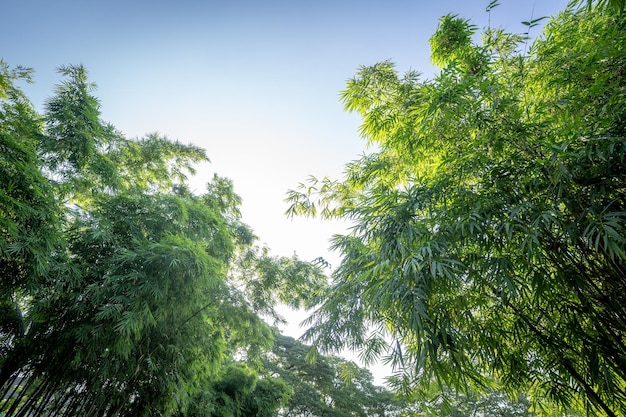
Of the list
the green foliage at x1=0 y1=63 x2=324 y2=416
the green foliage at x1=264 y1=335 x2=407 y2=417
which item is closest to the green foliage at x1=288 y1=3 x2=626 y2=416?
the green foliage at x1=0 y1=63 x2=324 y2=416

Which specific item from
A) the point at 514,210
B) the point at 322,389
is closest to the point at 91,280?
the point at 514,210

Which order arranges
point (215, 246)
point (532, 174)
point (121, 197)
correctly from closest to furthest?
point (532, 174) → point (121, 197) → point (215, 246)

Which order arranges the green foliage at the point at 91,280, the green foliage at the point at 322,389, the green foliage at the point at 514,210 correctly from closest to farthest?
the green foliage at the point at 514,210, the green foliage at the point at 91,280, the green foliage at the point at 322,389

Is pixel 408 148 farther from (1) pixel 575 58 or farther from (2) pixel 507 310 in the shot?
(2) pixel 507 310

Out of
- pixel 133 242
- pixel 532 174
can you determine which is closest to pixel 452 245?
pixel 532 174

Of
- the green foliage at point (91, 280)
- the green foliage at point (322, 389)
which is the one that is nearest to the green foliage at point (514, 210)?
the green foliage at point (91, 280)

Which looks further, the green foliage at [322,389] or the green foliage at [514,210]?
the green foliage at [322,389]

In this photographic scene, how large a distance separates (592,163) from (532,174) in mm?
264

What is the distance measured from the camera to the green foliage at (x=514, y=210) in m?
1.41

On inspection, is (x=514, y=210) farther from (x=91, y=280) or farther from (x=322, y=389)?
(x=322, y=389)

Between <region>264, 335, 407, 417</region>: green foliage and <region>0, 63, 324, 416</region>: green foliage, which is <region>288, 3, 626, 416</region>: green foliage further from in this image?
<region>264, 335, 407, 417</region>: green foliage

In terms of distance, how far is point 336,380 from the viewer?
8.23 m

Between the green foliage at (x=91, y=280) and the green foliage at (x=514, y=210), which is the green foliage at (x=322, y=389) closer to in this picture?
the green foliage at (x=91, y=280)

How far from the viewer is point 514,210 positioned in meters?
1.43
